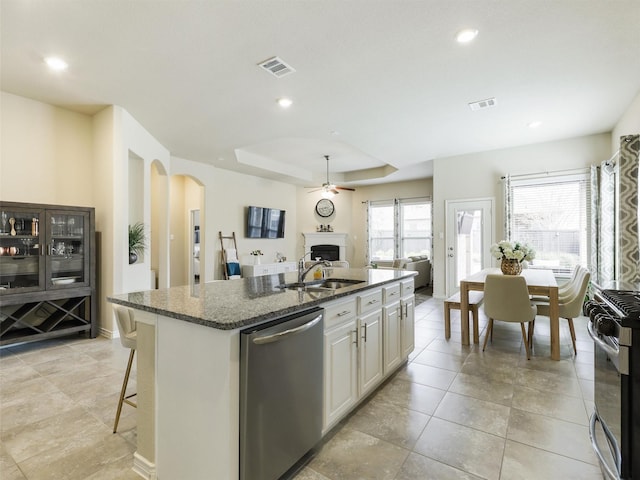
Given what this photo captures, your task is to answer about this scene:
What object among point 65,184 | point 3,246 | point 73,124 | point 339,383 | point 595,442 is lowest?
point 595,442

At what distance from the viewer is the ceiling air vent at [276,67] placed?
2896 millimetres

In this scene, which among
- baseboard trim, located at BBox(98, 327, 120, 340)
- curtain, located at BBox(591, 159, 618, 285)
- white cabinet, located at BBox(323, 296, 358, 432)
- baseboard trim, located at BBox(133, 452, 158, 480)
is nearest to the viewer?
baseboard trim, located at BBox(133, 452, 158, 480)

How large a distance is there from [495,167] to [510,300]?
3514mm

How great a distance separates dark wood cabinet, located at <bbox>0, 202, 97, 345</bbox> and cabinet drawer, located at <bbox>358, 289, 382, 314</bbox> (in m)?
3.46

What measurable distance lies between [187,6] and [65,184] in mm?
3063

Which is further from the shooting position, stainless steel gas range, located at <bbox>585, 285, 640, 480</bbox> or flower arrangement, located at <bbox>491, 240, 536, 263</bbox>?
flower arrangement, located at <bbox>491, 240, 536, 263</bbox>

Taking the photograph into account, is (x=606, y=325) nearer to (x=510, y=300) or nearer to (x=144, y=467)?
(x=510, y=300)

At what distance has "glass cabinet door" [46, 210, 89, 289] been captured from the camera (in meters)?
3.58

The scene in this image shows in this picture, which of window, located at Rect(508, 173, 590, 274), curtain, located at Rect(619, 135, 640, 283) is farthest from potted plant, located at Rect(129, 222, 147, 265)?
curtain, located at Rect(619, 135, 640, 283)

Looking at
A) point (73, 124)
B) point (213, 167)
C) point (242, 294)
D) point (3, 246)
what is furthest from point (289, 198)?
point (242, 294)

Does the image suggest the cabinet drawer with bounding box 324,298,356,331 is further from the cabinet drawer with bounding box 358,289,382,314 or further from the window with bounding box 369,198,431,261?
the window with bounding box 369,198,431,261

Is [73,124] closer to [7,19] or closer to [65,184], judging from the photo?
[65,184]

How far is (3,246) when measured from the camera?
3.32 m

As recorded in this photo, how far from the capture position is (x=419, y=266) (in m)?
7.93
